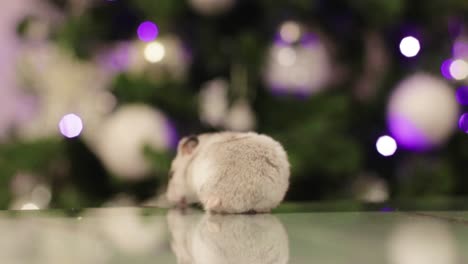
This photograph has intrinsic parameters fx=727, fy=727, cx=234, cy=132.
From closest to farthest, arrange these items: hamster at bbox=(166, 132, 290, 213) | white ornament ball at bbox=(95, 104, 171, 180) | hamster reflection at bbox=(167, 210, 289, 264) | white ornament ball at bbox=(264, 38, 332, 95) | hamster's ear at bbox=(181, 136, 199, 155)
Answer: hamster reflection at bbox=(167, 210, 289, 264) < hamster at bbox=(166, 132, 290, 213) < hamster's ear at bbox=(181, 136, 199, 155) < white ornament ball at bbox=(95, 104, 171, 180) < white ornament ball at bbox=(264, 38, 332, 95)

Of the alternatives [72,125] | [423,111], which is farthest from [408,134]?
[72,125]

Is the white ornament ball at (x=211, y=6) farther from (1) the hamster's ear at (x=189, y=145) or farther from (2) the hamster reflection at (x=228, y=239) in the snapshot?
(2) the hamster reflection at (x=228, y=239)

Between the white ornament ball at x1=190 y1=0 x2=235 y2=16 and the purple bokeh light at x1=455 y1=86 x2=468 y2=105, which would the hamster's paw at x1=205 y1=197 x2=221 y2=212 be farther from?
the purple bokeh light at x1=455 y1=86 x2=468 y2=105

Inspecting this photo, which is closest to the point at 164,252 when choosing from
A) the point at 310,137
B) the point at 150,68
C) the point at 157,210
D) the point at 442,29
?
the point at 157,210

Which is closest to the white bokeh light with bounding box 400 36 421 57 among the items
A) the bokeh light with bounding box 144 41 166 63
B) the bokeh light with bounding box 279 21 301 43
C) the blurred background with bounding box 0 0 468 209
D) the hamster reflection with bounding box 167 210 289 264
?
the blurred background with bounding box 0 0 468 209

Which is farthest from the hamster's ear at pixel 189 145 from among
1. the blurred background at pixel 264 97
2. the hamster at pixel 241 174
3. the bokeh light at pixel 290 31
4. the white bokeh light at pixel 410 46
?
the white bokeh light at pixel 410 46

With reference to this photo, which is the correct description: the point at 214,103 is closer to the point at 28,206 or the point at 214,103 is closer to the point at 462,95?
the point at 28,206
